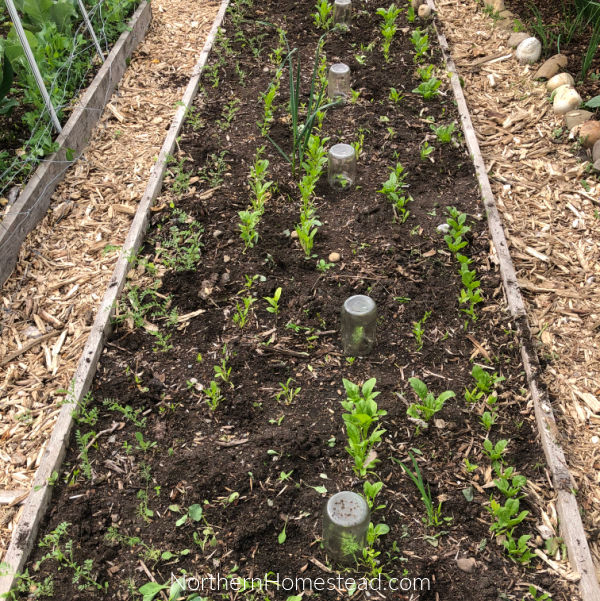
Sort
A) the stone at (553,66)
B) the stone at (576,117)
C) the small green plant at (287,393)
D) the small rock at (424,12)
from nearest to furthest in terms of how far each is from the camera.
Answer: the small green plant at (287,393) → the stone at (576,117) → the stone at (553,66) → the small rock at (424,12)

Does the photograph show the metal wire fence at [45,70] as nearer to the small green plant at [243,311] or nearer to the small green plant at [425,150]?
the small green plant at [243,311]

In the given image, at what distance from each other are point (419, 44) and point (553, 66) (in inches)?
42.3

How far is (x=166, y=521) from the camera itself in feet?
7.77

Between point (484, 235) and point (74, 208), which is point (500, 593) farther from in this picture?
point (74, 208)

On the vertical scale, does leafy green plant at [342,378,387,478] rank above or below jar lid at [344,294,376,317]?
below

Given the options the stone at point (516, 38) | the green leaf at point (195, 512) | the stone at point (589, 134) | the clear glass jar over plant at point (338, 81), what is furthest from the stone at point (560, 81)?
the green leaf at point (195, 512)

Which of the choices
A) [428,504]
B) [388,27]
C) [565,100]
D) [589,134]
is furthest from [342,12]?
[428,504]

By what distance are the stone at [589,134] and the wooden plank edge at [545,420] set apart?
755 millimetres

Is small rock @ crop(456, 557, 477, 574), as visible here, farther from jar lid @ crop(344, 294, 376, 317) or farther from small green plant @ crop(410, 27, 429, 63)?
small green plant @ crop(410, 27, 429, 63)

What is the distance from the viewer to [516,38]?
529 centimetres

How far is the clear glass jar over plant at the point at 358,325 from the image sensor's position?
281 cm

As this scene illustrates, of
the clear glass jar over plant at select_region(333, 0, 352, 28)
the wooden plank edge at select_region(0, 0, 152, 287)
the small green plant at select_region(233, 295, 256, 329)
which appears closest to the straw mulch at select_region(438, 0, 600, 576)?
the clear glass jar over plant at select_region(333, 0, 352, 28)

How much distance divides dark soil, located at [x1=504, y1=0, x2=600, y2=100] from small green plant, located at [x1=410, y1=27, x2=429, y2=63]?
963 millimetres

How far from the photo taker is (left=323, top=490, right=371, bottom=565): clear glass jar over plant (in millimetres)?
2127
